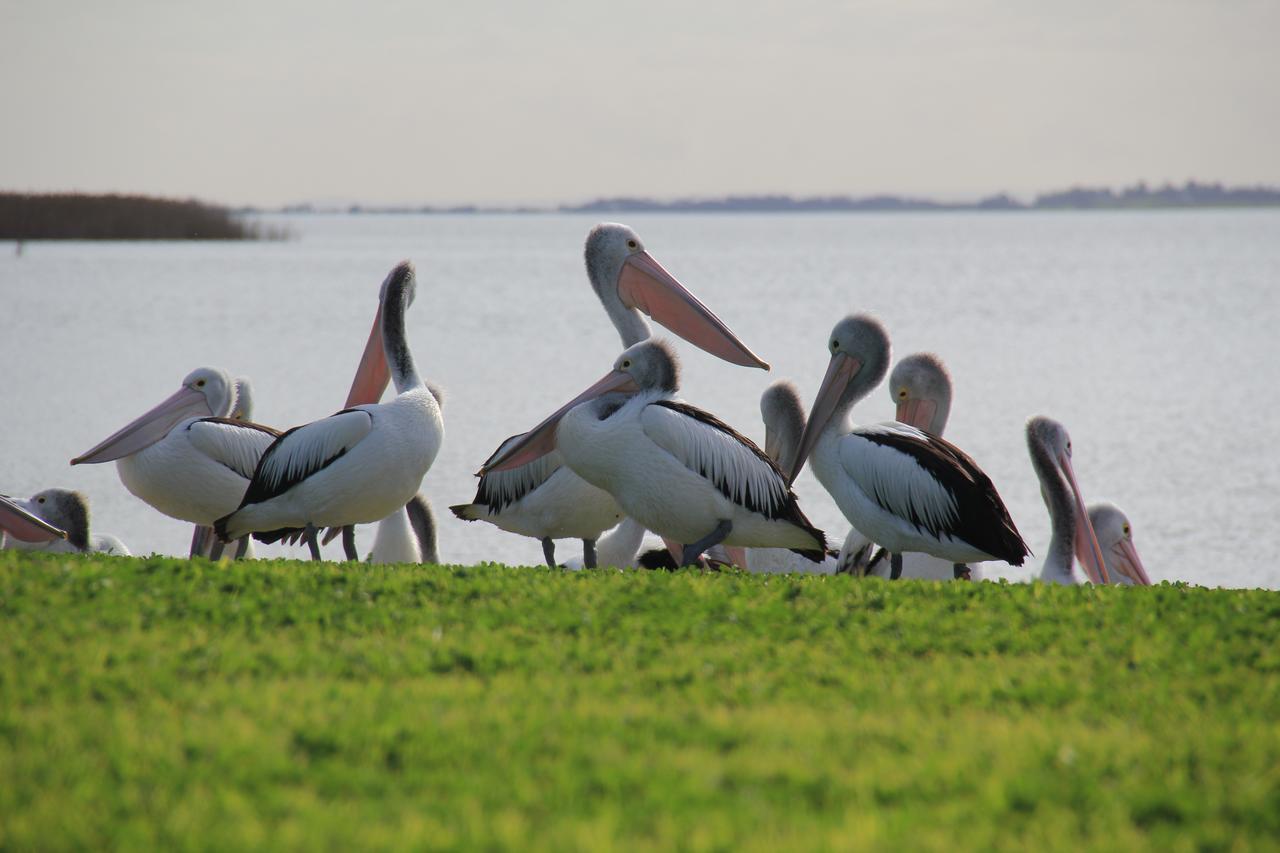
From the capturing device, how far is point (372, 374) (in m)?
8.98

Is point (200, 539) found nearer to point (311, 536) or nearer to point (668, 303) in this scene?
point (311, 536)

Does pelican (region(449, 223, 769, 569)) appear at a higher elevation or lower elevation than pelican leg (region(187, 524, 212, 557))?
higher

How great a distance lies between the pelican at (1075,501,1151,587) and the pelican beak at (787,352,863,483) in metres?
2.13

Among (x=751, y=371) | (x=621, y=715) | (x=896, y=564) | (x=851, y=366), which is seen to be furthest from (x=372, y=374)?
(x=751, y=371)

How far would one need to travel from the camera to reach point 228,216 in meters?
53.8

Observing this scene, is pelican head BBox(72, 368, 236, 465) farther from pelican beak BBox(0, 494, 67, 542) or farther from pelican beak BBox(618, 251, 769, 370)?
pelican beak BBox(618, 251, 769, 370)

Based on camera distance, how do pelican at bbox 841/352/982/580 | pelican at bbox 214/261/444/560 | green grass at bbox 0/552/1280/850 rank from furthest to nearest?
1. pelican at bbox 841/352/982/580
2. pelican at bbox 214/261/444/560
3. green grass at bbox 0/552/1280/850

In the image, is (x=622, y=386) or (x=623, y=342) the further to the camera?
(x=623, y=342)

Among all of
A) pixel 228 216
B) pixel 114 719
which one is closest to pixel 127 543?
pixel 114 719

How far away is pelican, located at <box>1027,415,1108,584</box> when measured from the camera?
24.1 feet

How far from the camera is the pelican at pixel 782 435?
8828 mm

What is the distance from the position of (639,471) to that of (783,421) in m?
2.51

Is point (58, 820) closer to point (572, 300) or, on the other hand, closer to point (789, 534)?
point (789, 534)

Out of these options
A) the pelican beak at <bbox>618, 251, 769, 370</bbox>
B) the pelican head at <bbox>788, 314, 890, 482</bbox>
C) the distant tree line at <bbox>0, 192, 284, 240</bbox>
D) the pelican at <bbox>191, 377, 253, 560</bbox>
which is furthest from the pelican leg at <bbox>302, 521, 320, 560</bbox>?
the distant tree line at <bbox>0, 192, 284, 240</bbox>
